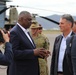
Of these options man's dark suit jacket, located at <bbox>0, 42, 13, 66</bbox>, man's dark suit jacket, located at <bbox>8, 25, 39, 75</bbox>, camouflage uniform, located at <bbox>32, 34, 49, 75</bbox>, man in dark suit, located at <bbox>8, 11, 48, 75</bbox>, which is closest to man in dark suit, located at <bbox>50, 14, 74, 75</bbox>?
man in dark suit, located at <bbox>8, 11, 48, 75</bbox>

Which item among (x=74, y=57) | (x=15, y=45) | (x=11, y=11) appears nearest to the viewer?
(x=74, y=57)

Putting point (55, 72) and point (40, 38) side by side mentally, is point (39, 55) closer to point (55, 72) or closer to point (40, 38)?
point (55, 72)

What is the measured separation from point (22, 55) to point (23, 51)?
7cm

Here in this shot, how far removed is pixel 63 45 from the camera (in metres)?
6.04

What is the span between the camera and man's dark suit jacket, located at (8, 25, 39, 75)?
595 cm

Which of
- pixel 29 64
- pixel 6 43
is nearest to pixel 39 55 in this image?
pixel 29 64

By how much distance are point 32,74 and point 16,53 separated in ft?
1.63

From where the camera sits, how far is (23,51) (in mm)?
5961

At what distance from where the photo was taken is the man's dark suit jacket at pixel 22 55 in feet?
19.5

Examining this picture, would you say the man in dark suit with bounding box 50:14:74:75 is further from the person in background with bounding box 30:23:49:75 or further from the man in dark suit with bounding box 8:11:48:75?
the person in background with bounding box 30:23:49:75

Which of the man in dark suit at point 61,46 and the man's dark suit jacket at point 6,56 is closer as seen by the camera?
the man's dark suit jacket at point 6,56

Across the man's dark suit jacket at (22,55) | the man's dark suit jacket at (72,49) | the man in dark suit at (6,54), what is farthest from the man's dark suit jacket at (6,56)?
the man's dark suit jacket at (22,55)

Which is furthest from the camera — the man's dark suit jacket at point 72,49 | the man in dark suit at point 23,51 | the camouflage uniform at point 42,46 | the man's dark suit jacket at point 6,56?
the camouflage uniform at point 42,46

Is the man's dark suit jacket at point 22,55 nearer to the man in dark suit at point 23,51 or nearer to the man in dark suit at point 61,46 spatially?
the man in dark suit at point 23,51
